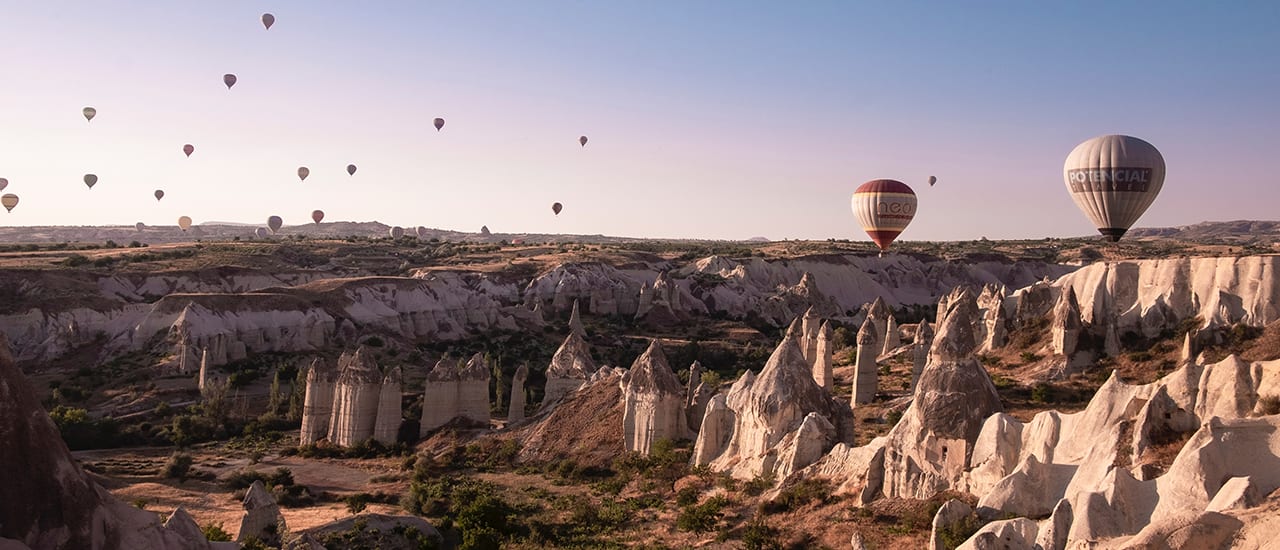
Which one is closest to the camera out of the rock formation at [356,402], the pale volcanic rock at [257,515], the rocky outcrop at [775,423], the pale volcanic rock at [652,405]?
the pale volcanic rock at [257,515]

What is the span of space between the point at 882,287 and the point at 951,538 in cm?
8776

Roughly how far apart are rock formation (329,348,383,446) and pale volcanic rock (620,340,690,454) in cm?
1137

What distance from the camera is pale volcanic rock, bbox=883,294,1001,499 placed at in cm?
2122

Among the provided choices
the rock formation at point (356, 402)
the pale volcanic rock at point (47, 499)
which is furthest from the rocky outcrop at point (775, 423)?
the pale volcanic rock at point (47, 499)

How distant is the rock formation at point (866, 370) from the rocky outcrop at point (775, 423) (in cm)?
1036

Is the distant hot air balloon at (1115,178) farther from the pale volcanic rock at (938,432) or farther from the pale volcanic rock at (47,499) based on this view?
the pale volcanic rock at (47,499)

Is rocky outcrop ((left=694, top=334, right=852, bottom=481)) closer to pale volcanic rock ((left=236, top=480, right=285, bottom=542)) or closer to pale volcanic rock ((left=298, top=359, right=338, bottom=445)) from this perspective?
pale volcanic rock ((left=236, top=480, right=285, bottom=542))

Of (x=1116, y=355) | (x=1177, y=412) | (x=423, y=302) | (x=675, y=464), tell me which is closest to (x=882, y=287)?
(x=423, y=302)

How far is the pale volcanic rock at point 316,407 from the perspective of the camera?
1469 inches

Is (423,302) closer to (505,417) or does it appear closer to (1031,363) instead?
(505,417)

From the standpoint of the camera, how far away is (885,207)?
64688mm

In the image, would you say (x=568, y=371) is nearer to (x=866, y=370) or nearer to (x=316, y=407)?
(x=316, y=407)

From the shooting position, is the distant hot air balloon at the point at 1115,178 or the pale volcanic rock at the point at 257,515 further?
the distant hot air balloon at the point at 1115,178

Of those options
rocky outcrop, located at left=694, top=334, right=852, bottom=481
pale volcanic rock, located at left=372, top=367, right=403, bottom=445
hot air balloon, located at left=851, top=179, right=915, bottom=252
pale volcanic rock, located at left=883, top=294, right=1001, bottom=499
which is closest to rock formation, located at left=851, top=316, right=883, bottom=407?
rocky outcrop, located at left=694, top=334, right=852, bottom=481
